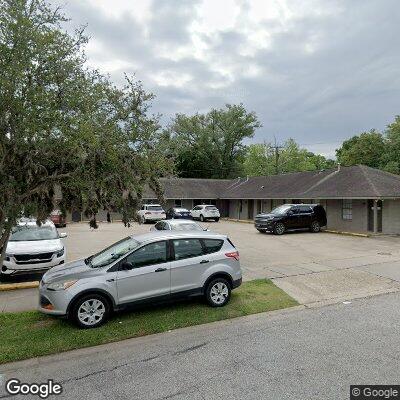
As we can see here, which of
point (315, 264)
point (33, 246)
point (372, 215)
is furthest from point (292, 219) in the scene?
point (33, 246)

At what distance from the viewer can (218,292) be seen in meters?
7.49

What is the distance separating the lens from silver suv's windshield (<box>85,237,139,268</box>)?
6977 mm

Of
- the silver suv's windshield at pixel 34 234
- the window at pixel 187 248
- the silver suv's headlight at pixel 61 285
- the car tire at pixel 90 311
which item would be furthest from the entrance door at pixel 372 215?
the silver suv's headlight at pixel 61 285

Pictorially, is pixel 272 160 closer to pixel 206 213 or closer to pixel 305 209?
pixel 206 213

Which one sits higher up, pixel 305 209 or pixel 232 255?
pixel 305 209

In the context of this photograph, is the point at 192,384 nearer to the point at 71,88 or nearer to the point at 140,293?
the point at 140,293

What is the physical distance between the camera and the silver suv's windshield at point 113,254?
6.98m

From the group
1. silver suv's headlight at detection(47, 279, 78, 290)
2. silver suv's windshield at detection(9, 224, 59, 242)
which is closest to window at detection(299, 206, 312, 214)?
silver suv's windshield at detection(9, 224, 59, 242)

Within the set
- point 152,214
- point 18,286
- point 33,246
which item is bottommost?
point 18,286

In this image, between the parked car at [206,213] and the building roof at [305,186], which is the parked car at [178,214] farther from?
the building roof at [305,186]

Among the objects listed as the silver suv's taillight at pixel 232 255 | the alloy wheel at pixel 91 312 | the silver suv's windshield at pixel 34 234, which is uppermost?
the silver suv's windshield at pixel 34 234

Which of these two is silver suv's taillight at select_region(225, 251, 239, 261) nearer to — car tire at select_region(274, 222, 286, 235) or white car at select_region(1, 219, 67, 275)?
white car at select_region(1, 219, 67, 275)

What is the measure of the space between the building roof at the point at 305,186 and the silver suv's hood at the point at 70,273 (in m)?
6.43

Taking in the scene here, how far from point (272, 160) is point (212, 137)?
11.7 meters
